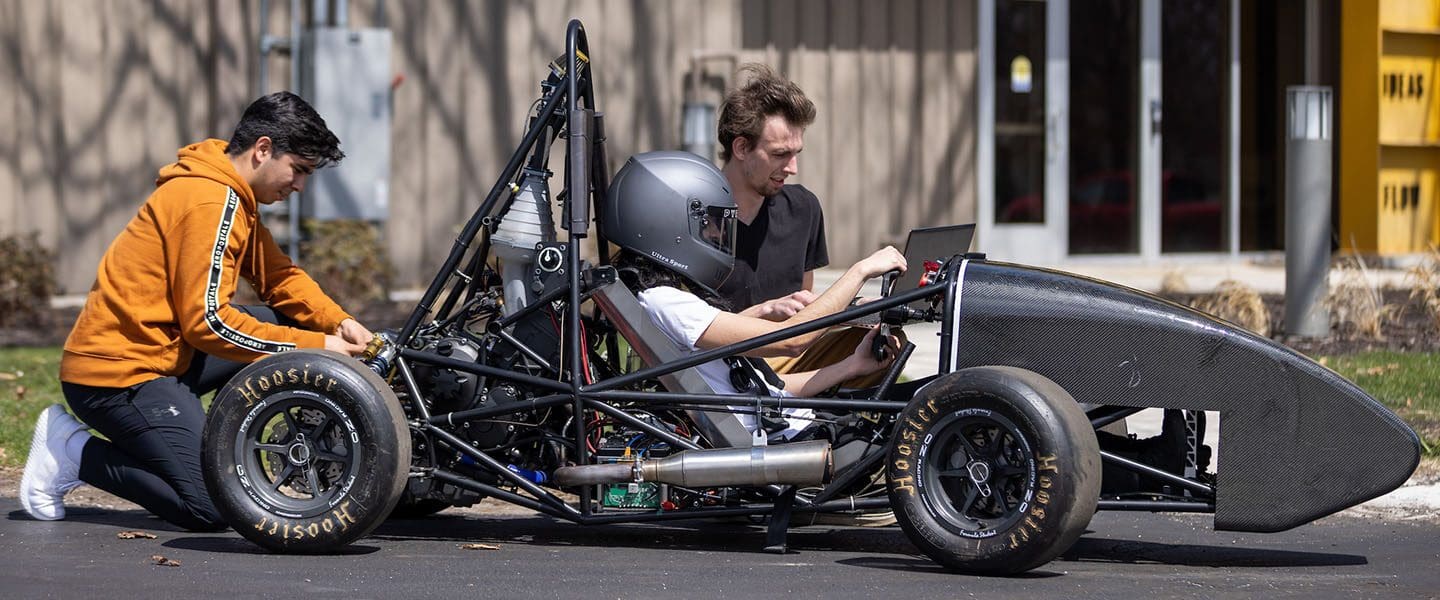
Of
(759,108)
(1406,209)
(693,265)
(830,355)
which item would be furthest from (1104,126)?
(693,265)

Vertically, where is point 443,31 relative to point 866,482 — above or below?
above

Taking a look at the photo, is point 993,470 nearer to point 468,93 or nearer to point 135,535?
point 135,535

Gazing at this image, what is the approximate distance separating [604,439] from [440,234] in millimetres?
7947

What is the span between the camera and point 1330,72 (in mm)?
15938

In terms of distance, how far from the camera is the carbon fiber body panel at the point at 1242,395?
16.1 feet

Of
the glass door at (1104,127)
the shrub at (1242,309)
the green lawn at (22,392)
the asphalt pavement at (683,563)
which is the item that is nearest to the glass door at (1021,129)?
the glass door at (1104,127)

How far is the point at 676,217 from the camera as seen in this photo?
18.2 ft

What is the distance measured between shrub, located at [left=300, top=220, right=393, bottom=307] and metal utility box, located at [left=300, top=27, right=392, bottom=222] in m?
0.10

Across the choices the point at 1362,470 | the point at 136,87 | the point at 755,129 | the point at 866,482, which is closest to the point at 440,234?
the point at 136,87

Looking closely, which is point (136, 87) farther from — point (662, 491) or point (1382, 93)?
point (1382, 93)

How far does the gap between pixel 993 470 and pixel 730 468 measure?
0.74 metres

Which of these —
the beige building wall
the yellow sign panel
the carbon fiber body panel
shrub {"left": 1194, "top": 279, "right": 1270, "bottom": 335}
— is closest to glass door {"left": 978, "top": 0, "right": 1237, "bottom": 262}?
the beige building wall

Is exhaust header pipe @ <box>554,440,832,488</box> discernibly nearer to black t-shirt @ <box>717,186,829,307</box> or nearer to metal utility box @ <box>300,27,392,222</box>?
black t-shirt @ <box>717,186,829,307</box>

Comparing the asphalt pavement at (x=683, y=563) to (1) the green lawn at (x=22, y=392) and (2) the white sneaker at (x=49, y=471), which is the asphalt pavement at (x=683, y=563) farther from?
(1) the green lawn at (x=22, y=392)
